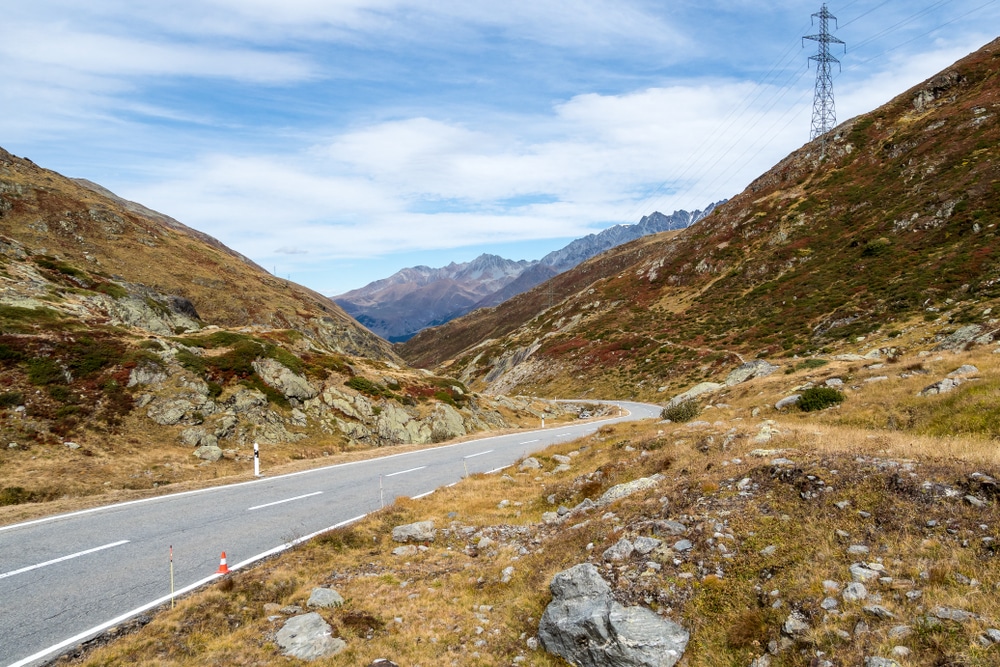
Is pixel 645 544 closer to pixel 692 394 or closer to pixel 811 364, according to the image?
pixel 692 394

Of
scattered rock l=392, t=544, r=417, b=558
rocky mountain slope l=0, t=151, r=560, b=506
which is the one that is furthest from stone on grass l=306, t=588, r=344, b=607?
rocky mountain slope l=0, t=151, r=560, b=506

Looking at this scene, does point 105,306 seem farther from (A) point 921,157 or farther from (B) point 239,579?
(A) point 921,157

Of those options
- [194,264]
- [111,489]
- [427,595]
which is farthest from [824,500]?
[194,264]

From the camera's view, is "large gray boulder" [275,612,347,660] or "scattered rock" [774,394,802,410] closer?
"large gray boulder" [275,612,347,660]

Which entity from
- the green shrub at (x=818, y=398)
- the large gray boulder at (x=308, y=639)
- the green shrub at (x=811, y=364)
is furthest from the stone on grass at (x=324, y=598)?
the green shrub at (x=811, y=364)

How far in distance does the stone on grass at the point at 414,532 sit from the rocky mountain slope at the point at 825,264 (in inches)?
974

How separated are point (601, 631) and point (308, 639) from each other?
14.7 feet

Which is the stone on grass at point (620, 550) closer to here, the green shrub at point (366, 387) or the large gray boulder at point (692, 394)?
the large gray boulder at point (692, 394)

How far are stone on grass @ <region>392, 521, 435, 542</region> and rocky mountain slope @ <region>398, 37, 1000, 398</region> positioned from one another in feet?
81.2

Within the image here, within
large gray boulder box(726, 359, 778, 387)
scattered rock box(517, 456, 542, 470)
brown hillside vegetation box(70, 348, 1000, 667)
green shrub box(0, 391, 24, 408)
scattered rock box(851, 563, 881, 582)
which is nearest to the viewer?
brown hillside vegetation box(70, 348, 1000, 667)

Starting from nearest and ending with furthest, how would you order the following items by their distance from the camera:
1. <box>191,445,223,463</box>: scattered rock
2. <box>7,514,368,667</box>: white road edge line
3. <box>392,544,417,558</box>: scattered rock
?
<box>7,514,368,667</box>: white road edge line < <box>392,544,417,558</box>: scattered rock < <box>191,445,223,463</box>: scattered rock

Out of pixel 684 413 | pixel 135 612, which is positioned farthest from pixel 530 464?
pixel 135 612

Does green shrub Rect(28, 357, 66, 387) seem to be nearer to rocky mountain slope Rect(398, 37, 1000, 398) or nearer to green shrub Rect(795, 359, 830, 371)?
green shrub Rect(795, 359, 830, 371)

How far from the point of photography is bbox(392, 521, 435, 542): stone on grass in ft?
39.7
